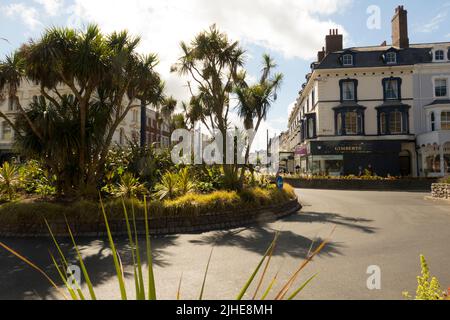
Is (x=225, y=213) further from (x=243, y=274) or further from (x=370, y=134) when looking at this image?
(x=370, y=134)

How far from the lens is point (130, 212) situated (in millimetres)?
8977

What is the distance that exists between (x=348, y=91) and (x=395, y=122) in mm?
5631

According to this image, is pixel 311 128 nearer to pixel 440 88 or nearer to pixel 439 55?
pixel 440 88

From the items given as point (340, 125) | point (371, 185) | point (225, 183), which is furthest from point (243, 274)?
point (340, 125)

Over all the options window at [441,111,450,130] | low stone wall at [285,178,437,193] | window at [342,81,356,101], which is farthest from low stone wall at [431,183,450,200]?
window at [342,81,356,101]

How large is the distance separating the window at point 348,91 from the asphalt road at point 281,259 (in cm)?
2395

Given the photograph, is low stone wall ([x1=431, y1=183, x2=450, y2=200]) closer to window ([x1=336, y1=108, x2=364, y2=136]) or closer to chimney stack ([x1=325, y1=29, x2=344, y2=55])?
window ([x1=336, y1=108, x2=364, y2=136])

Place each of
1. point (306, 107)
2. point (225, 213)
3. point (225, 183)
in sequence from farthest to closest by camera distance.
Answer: point (306, 107) < point (225, 183) < point (225, 213)

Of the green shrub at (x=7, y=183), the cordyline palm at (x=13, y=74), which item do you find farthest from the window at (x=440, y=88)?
the green shrub at (x=7, y=183)

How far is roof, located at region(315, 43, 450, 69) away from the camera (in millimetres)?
31438

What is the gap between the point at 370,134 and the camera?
102ft

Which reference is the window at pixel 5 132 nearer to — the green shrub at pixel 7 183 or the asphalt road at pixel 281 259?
the green shrub at pixel 7 183

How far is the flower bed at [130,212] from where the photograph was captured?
8562mm

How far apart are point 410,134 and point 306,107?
12.9m
